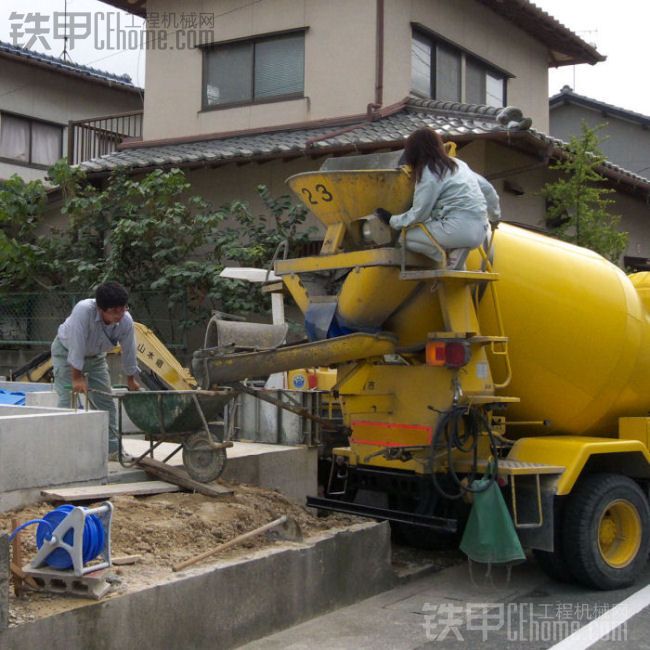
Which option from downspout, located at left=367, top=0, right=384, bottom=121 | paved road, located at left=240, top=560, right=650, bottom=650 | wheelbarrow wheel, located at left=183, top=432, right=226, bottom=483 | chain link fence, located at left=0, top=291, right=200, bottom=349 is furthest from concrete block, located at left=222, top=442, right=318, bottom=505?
downspout, located at left=367, top=0, right=384, bottom=121

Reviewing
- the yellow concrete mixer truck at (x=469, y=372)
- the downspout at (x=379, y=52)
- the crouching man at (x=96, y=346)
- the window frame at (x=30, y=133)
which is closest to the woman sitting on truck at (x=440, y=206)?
the yellow concrete mixer truck at (x=469, y=372)

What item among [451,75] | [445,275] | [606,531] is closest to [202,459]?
[445,275]

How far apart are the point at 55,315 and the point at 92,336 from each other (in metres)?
8.00

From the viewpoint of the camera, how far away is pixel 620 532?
6.73 metres

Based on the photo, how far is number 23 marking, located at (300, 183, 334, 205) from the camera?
20.1 feet

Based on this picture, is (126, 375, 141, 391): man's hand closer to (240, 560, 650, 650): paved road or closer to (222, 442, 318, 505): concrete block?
(222, 442, 318, 505): concrete block

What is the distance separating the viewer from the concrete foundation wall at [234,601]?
4109 millimetres

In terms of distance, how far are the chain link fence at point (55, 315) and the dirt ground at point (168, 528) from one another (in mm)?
7156

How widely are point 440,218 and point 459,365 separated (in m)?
1.03

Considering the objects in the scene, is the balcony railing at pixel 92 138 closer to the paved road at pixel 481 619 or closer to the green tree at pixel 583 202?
the green tree at pixel 583 202

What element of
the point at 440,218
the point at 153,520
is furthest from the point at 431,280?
the point at 153,520

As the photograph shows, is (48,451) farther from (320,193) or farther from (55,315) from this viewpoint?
(55,315)

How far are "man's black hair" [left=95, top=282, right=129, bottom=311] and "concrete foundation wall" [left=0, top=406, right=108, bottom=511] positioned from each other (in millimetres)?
929

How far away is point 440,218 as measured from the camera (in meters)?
5.90
